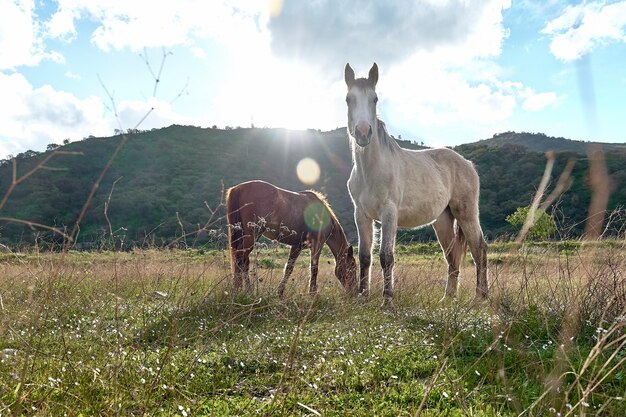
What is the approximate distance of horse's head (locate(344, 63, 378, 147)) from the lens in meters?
5.94

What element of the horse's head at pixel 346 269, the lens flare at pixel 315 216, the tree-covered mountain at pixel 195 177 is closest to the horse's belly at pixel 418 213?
the horse's head at pixel 346 269

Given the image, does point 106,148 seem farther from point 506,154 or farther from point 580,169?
point 580,169

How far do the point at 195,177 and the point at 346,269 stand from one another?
57.6m

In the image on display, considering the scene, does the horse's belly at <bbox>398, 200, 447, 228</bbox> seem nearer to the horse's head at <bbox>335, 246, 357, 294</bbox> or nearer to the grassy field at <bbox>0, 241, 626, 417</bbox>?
the horse's head at <bbox>335, 246, 357, 294</bbox>

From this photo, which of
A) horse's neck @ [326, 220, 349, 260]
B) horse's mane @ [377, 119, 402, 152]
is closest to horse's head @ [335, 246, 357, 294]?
horse's neck @ [326, 220, 349, 260]

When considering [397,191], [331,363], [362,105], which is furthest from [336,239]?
[331,363]

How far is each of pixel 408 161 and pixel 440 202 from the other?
95 centimetres

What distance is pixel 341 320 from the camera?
16.7 feet

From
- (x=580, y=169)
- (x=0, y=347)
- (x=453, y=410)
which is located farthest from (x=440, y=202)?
(x=580, y=169)

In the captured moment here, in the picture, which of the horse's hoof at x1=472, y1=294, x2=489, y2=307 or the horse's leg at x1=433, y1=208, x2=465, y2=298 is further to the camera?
the horse's leg at x1=433, y1=208, x2=465, y2=298

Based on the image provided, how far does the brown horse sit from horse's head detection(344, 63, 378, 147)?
219cm

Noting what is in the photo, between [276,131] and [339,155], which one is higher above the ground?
[276,131]

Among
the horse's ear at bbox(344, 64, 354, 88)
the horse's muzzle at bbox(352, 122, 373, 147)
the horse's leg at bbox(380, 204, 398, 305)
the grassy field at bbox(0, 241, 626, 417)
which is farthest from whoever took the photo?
the horse's ear at bbox(344, 64, 354, 88)

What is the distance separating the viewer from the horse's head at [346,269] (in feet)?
26.5
